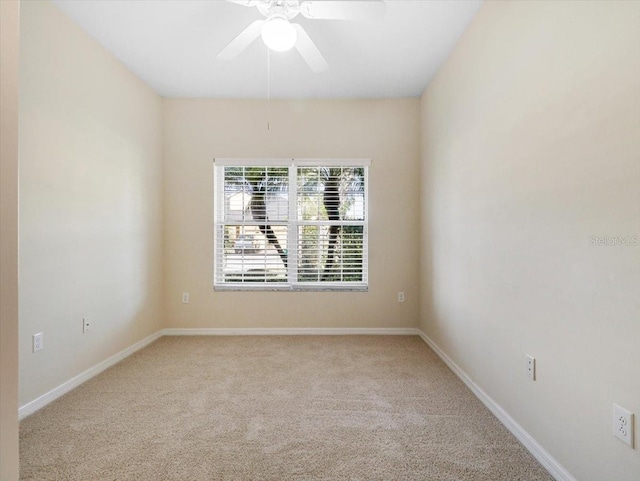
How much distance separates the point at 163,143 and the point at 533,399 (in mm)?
4115

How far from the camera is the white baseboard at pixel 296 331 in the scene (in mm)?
3719

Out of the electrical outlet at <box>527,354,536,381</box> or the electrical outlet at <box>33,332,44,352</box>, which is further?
the electrical outlet at <box>33,332,44,352</box>

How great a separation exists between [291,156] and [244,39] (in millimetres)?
1731

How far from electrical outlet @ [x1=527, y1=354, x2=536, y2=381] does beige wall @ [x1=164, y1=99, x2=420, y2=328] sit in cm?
198

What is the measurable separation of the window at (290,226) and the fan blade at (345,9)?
2.01 meters

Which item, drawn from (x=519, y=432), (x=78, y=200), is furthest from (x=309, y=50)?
(x=519, y=432)

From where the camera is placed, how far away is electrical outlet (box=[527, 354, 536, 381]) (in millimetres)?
1717

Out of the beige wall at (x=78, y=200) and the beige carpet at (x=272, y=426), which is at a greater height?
the beige wall at (x=78, y=200)

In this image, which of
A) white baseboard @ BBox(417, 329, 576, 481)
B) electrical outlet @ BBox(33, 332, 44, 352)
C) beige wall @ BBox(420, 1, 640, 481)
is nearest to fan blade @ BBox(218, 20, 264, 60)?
beige wall @ BBox(420, 1, 640, 481)

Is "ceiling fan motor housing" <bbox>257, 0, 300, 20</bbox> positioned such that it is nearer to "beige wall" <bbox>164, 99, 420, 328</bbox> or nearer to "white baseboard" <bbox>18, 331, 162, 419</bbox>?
Answer: "beige wall" <bbox>164, 99, 420, 328</bbox>

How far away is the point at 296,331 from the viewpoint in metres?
3.73

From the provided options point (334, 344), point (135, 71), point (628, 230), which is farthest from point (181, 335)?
point (628, 230)

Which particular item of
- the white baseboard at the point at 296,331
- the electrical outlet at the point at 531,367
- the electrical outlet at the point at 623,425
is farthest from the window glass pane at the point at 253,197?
the electrical outlet at the point at 623,425

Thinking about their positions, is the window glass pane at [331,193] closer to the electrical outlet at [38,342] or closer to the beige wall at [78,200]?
the beige wall at [78,200]
